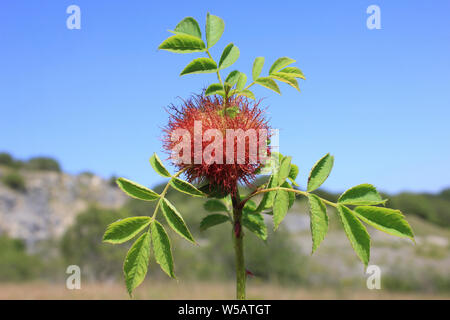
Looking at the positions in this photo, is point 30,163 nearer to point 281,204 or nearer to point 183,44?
point 183,44

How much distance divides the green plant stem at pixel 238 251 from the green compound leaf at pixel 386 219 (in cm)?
37

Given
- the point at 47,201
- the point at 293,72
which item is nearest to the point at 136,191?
the point at 293,72

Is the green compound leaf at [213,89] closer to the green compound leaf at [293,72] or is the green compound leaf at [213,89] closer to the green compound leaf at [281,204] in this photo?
the green compound leaf at [293,72]

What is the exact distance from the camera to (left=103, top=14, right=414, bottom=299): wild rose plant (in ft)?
3.42

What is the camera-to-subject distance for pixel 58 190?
39.8 m

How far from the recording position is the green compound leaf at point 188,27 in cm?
112

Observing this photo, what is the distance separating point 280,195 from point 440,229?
142 ft

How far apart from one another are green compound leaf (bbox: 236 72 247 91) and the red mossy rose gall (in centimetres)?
5

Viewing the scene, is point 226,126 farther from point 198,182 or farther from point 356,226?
point 356,226

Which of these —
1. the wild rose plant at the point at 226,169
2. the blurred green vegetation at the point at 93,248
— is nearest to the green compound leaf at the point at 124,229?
the wild rose plant at the point at 226,169

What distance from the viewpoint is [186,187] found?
3.49 ft

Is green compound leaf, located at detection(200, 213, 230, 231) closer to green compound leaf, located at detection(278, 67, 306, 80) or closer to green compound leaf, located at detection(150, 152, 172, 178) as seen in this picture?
green compound leaf, located at detection(150, 152, 172, 178)

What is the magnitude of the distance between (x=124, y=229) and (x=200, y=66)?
543mm
